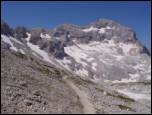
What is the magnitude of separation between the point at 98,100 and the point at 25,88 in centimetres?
1971

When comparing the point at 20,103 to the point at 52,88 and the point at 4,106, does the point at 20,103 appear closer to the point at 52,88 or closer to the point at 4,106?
the point at 4,106

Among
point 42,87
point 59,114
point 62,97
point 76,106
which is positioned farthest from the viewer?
point 42,87

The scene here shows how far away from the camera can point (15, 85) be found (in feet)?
197

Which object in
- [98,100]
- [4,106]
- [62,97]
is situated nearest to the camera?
[4,106]

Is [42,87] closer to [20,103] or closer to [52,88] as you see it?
[52,88]

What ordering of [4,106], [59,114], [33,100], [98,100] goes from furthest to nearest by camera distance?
[98,100]
[33,100]
[59,114]
[4,106]

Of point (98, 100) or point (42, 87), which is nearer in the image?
point (42, 87)

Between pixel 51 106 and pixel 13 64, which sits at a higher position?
pixel 13 64

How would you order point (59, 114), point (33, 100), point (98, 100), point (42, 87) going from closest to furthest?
point (59, 114) → point (33, 100) → point (42, 87) → point (98, 100)

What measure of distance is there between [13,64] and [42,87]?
16.6 m

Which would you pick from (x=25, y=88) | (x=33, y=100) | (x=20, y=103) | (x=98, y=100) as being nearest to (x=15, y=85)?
(x=25, y=88)

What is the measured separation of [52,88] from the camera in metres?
68.8

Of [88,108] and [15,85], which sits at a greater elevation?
[15,85]

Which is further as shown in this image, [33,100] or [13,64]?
[13,64]
